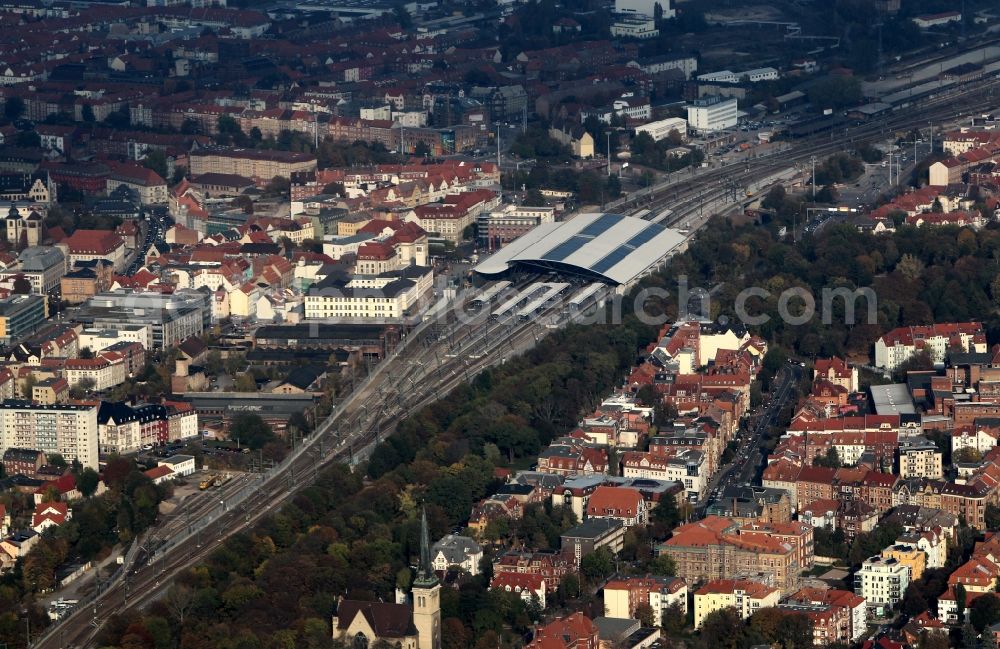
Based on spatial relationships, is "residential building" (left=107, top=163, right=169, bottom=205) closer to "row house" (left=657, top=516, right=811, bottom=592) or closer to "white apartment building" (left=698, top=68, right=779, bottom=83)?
"white apartment building" (left=698, top=68, right=779, bottom=83)

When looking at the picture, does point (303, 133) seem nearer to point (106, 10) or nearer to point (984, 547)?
point (106, 10)

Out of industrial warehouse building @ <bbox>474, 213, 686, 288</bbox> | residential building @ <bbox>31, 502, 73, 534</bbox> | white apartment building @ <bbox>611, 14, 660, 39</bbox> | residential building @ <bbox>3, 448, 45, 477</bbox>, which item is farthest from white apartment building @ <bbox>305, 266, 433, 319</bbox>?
white apartment building @ <bbox>611, 14, 660, 39</bbox>

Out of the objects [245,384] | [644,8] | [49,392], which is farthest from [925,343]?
[644,8]

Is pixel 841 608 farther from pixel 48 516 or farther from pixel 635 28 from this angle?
pixel 635 28

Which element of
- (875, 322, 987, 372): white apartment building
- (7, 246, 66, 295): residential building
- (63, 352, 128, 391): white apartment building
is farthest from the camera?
(7, 246, 66, 295): residential building

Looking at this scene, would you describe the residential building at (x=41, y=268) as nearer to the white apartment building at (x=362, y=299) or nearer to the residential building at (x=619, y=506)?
the white apartment building at (x=362, y=299)

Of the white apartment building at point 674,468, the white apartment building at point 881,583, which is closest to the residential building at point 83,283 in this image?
the white apartment building at point 674,468
